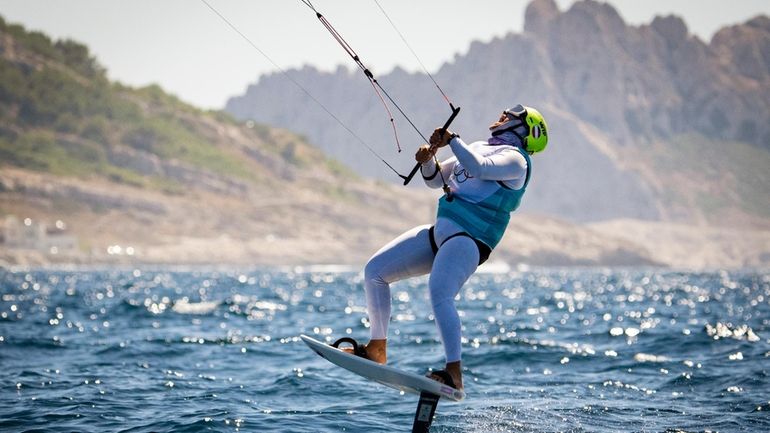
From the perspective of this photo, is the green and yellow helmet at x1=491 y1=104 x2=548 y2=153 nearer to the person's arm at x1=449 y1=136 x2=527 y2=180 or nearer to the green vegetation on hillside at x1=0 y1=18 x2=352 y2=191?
the person's arm at x1=449 y1=136 x2=527 y2=180

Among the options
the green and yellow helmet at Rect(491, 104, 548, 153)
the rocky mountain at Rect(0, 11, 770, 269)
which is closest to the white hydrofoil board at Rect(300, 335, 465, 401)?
the green and yellow helmet at Rect(491, 104, 548, 153)

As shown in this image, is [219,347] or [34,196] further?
[34,196]

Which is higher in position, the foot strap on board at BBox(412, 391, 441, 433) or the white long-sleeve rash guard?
the white long-sleeve rash guard

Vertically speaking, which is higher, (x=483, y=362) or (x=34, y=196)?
(x=34, y=196)

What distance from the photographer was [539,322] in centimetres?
2439

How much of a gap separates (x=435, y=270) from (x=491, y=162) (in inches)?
43.7

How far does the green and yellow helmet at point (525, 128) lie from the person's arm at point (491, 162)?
363mm

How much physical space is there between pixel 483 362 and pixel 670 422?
5.58m

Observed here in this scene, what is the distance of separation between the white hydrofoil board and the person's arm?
1862 mm

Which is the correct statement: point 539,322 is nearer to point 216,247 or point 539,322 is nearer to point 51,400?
point 51,400

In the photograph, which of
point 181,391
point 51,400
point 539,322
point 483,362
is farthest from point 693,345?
point 51,400

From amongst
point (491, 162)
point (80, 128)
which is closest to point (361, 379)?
point (491, 162)

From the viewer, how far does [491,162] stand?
25.5 feet

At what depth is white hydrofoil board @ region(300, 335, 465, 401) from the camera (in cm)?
775
